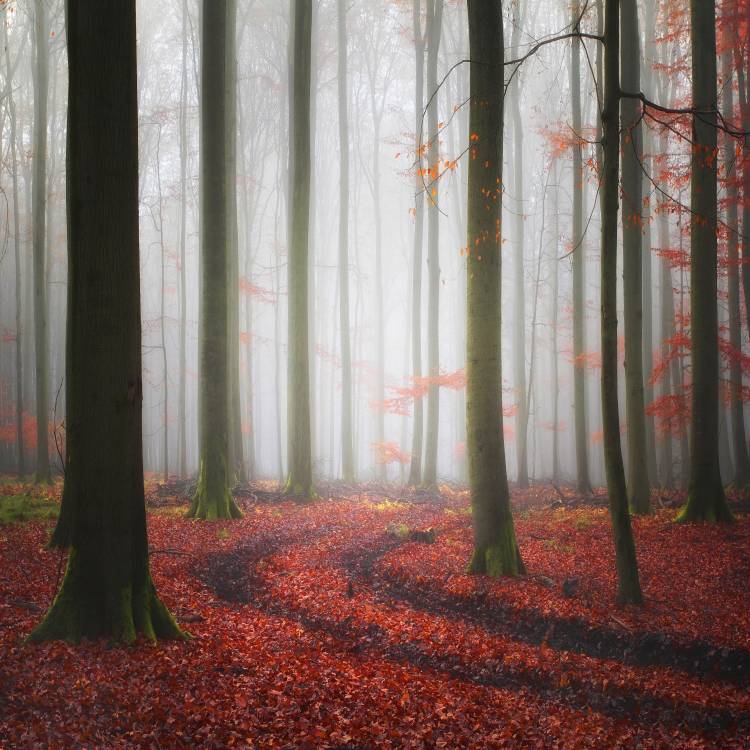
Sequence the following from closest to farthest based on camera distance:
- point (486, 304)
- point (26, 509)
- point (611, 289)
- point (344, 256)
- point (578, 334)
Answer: point (611, 289)
point (486, 304)
point (26, 509)
point (578, 334)
point (344, 256)

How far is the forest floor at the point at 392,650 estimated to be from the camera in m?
3.96

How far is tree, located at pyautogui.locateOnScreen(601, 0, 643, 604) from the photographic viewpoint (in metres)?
6.27

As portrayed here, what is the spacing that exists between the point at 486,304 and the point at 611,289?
1.88 meters

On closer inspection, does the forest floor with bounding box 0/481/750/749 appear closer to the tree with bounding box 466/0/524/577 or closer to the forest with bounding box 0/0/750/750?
the forest with bounding box 0/0/750/750

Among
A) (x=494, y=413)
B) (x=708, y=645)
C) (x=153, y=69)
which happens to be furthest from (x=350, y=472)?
(x=153, y=69)

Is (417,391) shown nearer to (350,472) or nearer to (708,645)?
(350,472)

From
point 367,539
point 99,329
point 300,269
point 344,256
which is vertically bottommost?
point 367,539

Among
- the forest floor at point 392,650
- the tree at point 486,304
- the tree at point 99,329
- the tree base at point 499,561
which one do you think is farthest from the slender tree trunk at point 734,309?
the tree at point 99,329

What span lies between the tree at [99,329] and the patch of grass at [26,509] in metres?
5.82

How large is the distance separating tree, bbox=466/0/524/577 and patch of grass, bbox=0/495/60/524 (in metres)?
7.75

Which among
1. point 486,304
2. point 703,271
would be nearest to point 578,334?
point 703,271

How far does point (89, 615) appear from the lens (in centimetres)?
479

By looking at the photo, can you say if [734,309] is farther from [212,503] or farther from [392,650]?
[212,503]

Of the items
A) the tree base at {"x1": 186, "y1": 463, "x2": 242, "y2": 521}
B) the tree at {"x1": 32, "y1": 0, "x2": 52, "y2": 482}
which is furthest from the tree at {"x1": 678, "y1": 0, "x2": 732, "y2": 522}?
the tree at {"x1": 32, "y1": 0, "x2": 52, "y2": 482}
